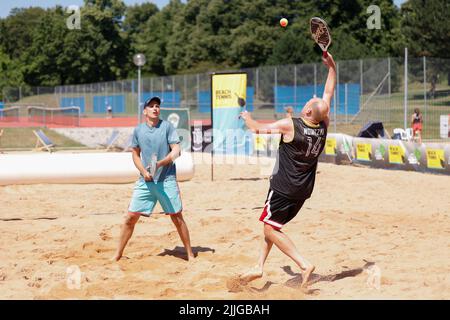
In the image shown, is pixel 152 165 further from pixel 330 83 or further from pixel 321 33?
pixel 321 33

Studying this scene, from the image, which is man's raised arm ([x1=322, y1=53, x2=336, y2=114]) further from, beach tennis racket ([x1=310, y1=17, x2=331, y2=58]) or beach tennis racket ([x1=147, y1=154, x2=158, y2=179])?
beach tennis racket ([x1=147, y1=154, x2=158, y2=179])

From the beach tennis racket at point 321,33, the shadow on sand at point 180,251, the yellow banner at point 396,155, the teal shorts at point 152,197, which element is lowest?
the shadow on sand at point 180,251

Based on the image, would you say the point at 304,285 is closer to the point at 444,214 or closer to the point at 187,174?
the point at 444,214

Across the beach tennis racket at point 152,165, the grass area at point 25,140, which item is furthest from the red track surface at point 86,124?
the beach tennis racket at point 152,165

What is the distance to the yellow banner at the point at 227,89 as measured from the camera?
16312 mm

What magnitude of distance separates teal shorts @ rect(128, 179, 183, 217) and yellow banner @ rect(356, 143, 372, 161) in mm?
12213

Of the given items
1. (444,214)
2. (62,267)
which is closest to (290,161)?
(62,267)

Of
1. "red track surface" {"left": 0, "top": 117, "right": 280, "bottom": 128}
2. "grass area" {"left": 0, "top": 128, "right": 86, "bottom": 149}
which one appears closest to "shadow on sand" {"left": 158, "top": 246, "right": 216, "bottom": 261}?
"grass area" {"left": 0, "top": 128, "right": 86, "bottom": 149}

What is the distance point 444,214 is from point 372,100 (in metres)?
18.8

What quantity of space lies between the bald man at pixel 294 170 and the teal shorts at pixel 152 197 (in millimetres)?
1515

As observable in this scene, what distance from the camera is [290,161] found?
6660 mm

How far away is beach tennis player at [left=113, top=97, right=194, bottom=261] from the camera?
7934mm

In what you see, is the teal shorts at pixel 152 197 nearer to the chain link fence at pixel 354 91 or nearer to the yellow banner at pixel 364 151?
the yellow banner at pixel 364 151
